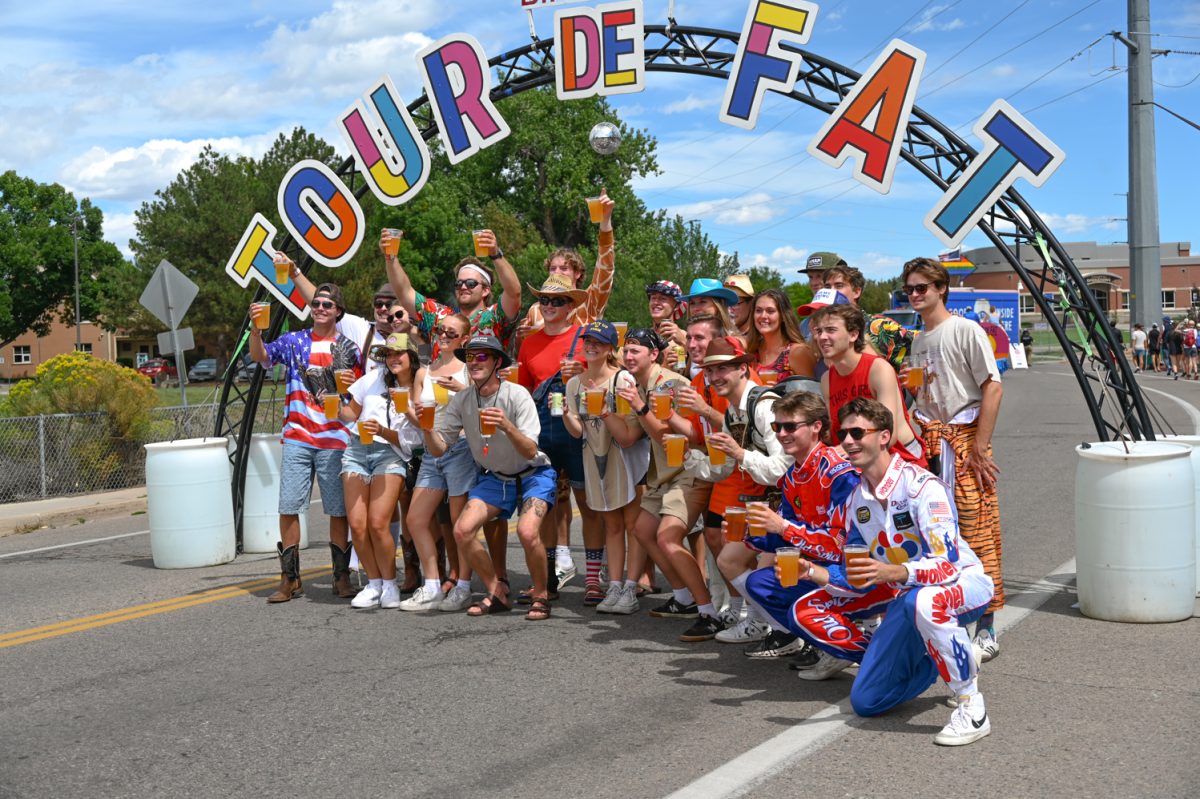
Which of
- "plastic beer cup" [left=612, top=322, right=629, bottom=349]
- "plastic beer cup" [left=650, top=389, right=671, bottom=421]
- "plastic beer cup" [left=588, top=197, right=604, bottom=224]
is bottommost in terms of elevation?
"plastic beer cup" [left=650, top=389, right=671, bottom=421]

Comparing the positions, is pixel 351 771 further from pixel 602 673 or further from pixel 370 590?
pixel 370 590

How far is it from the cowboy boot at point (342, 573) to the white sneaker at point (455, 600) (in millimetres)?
880

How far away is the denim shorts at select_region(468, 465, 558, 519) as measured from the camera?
284 inches

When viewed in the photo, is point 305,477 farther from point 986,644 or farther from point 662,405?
point 986,644

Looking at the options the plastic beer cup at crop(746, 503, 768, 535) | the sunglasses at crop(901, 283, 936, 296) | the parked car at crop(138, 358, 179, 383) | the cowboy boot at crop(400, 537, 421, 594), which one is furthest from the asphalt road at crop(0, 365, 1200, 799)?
the parked car at crop(138, 358, 179, 383)

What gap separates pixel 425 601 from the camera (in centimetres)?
742

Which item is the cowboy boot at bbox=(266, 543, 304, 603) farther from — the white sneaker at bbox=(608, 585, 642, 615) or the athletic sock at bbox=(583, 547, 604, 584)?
the white sneaker at bbox=(608, 585, 642, 615)

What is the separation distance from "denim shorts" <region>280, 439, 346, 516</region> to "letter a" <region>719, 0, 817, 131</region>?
3.81 metres

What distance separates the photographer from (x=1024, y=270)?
7797mm

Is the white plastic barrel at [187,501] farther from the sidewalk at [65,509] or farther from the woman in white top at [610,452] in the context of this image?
the sidewalk at [65,509]

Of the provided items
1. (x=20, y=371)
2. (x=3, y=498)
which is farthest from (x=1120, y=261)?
(x=3, y=498)

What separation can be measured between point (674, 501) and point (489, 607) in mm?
1421

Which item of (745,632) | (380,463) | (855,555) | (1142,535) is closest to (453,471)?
(380,463)

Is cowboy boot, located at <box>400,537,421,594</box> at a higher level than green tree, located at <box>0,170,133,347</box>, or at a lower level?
lower
